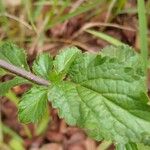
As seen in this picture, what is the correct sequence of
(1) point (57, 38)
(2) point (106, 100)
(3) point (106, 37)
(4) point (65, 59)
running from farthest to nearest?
(1) point (57, 38) → (3) point (106, 37) → (4) point (65, 59) → (2) point (106, 100)

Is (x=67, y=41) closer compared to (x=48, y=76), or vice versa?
(x=48, y=76)

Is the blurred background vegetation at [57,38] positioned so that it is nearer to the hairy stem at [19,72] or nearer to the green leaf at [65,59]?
the green leaf at [65,59]

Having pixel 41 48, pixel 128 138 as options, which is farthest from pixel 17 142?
pixel 128 138

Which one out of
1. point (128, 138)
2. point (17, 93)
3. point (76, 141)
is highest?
point (128, 138)

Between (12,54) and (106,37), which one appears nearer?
(12,54)

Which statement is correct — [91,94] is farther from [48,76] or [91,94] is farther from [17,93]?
[17,93]

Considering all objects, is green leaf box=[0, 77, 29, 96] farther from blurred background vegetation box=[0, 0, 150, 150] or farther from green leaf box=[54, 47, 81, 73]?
blurred background vegetation box=[0, 0, 150, 150]

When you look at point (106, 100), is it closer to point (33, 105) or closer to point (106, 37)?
point (33, 105)

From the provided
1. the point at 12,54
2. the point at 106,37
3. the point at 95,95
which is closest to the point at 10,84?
the point at 12,54
